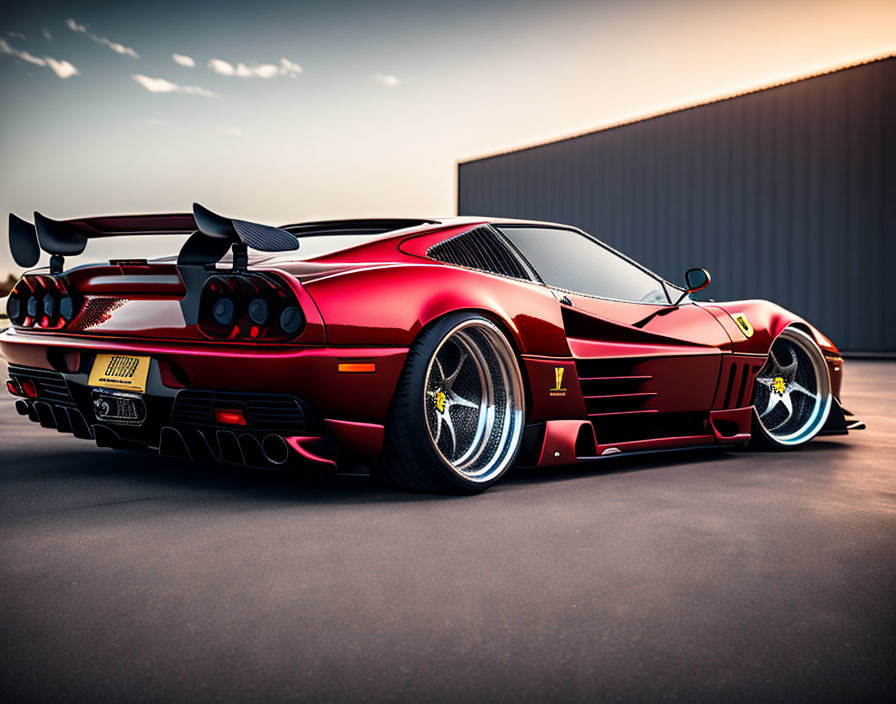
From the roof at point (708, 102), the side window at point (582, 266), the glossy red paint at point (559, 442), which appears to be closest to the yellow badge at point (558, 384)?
the glossy red paint at point (559, 442)

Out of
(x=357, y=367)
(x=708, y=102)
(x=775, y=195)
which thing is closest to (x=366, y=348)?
(x=357, y=367)

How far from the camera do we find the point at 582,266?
14.7ft

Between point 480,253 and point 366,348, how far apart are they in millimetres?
871

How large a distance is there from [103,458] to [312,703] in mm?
3023

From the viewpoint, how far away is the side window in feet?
14.0

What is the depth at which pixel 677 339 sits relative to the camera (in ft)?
14.6

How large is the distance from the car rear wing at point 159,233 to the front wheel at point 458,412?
2.21 ft

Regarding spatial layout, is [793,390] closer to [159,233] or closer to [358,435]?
[358,435]

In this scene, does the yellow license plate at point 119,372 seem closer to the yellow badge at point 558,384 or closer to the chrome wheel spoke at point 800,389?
the yellow badge at point 558,384

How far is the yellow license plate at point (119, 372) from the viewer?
327cm

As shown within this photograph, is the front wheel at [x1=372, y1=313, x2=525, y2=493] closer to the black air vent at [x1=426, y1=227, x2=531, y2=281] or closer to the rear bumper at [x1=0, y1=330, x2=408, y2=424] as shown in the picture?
the rear bumper at [x1=0, y1=330, x2=408, y2=424]

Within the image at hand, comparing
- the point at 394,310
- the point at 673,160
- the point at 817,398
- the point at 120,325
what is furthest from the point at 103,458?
the point at 673,160

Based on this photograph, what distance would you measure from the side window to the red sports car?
1 cm

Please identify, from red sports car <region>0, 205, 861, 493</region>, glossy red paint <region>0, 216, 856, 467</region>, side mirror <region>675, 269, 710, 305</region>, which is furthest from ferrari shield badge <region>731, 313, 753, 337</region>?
side mirror <region>675, 269, 710, 305</region>
